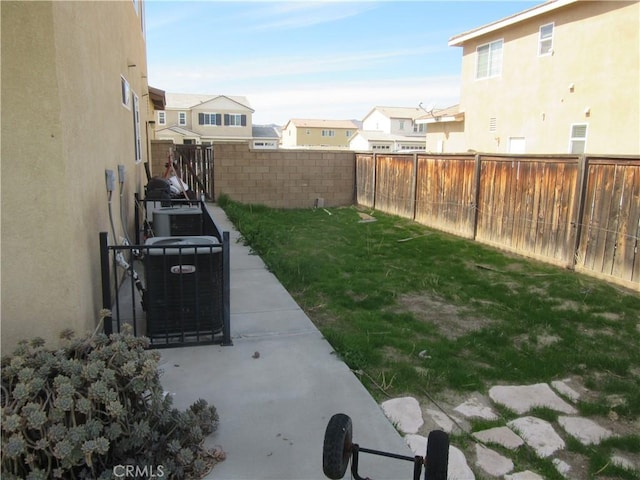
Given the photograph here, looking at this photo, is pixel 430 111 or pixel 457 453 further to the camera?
pixel 430 111

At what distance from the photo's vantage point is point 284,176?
48.9ft

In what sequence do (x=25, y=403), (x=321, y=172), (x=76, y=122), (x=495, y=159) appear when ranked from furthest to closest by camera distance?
1. (x=321, y=172)
2. (x=495, y=159)
3. (x=76, y=122)
4. (x=25, y=403)

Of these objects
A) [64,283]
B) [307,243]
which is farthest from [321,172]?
[64,283]

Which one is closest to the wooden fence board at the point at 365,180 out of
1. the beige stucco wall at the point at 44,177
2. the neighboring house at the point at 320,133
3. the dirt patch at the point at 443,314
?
the dirt patch at the point at 443,314

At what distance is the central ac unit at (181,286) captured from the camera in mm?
4137

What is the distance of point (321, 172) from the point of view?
15.4 meters

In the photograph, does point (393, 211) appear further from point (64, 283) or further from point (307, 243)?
point (64, 283)

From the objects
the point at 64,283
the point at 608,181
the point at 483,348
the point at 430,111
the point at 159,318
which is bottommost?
the point at 483,348

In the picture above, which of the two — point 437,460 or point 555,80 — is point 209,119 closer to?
point 555,80

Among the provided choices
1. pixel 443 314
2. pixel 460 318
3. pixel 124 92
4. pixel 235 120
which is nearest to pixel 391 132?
pixel 235 120

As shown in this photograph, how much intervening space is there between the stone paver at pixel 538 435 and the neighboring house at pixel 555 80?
11935 millimetres

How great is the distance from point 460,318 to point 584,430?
2209mm

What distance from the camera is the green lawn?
399 centimetres

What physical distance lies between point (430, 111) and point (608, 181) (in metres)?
16.1
